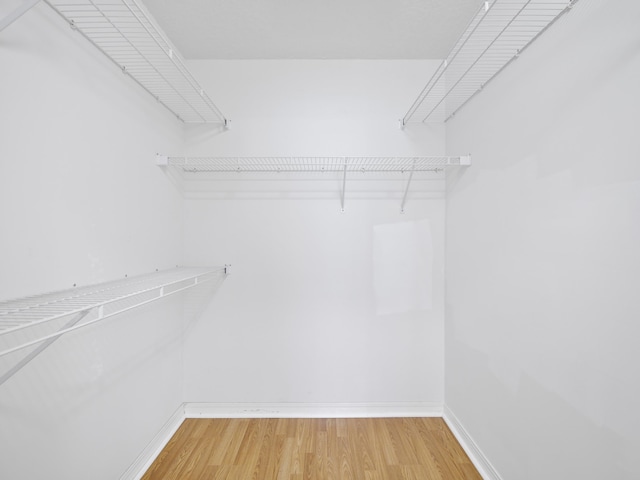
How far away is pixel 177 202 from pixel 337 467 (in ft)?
6.14

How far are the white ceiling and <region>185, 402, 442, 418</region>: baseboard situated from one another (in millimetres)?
2434

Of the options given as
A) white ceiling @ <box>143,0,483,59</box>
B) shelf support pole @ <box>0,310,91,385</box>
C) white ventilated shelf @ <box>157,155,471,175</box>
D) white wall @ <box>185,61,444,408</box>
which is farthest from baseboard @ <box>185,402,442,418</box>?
white ceiling @ <box>143,0,483,59</box>

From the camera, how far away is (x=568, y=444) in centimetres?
105

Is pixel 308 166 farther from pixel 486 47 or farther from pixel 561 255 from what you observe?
pixel 561 255

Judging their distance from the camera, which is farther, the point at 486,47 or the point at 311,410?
the point at 311,410

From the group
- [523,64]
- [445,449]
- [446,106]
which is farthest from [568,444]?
[446,106]

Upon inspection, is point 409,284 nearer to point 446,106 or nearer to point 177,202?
point 446,106

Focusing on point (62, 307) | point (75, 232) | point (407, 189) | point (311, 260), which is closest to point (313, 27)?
point (407, 189)

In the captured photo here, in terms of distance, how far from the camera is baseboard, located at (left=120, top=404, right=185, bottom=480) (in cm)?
151

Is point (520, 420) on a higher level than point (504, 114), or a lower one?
lower

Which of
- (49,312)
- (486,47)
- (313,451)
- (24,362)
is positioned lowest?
(313,451)

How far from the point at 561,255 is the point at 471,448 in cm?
129

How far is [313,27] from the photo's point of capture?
176 centimetres

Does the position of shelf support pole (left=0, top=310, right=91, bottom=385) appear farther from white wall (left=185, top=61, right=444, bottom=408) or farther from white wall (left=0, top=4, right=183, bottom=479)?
white wall (left=185, top=61, right=444, bottom=408)
